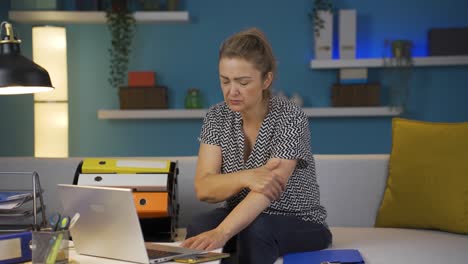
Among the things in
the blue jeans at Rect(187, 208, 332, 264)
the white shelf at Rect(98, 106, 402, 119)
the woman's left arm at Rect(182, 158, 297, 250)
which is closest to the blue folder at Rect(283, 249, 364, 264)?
the blue jeans at Rect(187, 208, 332, 264)

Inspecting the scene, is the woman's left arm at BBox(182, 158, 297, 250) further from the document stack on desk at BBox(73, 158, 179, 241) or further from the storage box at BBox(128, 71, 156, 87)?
the storage box at BBox(128, 71, 156, 87)

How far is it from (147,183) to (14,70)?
1.82 feet

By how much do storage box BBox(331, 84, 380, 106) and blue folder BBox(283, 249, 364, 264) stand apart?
274cm

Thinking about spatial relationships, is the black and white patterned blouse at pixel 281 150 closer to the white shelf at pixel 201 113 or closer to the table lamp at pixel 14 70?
the table lamp at pixel 14 70

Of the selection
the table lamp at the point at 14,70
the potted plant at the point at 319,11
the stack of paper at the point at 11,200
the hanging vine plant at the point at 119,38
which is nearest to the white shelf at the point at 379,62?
the potted plant at the point at 319,11

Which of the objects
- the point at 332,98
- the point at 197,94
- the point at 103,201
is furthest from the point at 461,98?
the point at 103,201

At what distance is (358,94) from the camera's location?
507 centimetres

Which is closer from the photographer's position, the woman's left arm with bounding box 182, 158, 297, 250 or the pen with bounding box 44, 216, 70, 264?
the pen with bounding box 44, 216, 70, 264

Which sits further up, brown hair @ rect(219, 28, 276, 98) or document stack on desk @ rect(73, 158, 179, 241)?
brown hair @ rect(219, 28, 276, 98)

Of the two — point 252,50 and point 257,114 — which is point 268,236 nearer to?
point 257,114

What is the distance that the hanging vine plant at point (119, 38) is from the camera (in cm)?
507

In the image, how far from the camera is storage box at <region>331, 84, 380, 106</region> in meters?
5.06

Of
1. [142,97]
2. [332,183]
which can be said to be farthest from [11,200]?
[142,97]

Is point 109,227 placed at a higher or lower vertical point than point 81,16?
lower
